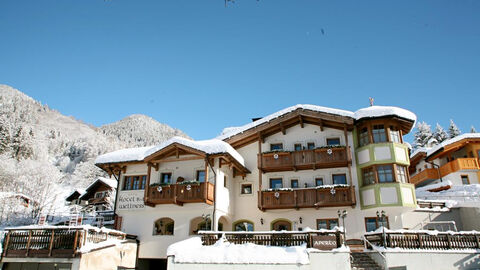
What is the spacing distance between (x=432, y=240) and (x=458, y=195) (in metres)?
11.7

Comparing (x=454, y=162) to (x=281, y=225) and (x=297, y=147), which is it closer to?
(x=297, y=147)

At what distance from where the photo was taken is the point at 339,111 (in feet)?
81.4

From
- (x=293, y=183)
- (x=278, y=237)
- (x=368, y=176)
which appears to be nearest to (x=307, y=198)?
(x=293, y=183)

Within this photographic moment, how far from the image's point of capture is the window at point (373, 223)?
75.3ft

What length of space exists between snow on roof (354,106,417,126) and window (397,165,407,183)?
3.29m

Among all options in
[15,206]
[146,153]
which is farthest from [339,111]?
[15,206]

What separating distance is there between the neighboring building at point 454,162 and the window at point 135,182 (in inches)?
1041

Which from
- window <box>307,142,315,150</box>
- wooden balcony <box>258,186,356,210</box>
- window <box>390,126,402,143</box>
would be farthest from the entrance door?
window <box>390,126,402,143</box>

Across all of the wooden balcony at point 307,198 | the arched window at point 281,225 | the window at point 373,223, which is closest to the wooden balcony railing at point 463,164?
the window at point 373,223

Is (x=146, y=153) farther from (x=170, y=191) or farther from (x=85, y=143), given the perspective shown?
(x=85, y=143)

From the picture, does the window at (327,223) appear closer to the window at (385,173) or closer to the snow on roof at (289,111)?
the window at (385,173)

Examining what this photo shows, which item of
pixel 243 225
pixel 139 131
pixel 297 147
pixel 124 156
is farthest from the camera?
pixel 139 131

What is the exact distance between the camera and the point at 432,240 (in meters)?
18.1

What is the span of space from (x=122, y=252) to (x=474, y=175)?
30093mm
